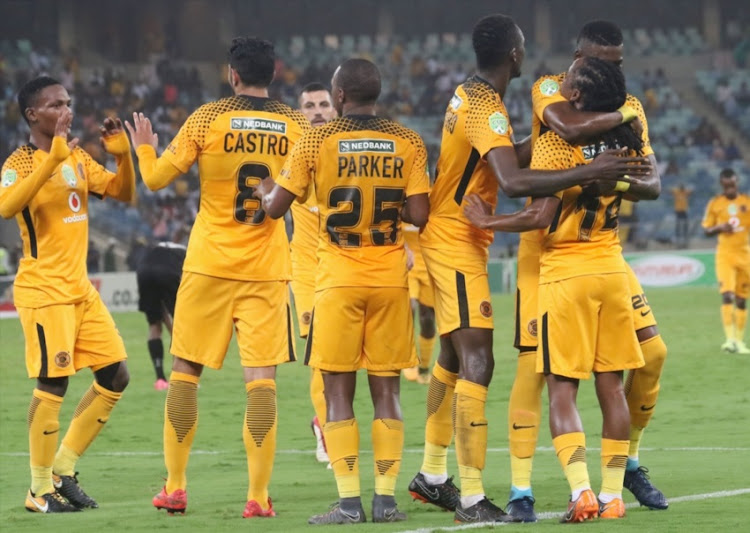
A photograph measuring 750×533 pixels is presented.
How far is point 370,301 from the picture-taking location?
7.13m

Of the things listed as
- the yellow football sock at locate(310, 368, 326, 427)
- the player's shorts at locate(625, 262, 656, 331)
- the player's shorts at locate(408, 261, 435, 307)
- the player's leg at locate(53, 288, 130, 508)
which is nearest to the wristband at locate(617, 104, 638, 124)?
the player's shorts at locate(625, 262, 656, 331)

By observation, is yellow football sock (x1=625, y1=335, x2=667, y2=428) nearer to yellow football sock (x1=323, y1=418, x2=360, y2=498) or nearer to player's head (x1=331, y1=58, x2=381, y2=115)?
yellow football sock (x1=323, y1=418, x2=360, y2=498)

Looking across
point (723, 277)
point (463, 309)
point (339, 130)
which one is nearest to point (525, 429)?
point (463, 309)

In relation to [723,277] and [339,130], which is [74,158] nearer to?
[339,130]

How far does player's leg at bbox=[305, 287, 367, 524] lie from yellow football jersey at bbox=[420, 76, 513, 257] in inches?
21.2

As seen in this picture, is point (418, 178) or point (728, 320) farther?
point (728, 320)

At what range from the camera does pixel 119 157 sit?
27.8ft

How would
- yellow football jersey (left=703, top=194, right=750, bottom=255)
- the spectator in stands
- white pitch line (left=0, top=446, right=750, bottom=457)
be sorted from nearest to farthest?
white pitch line (left=0, top=446, right=750, bottom=457)
yellow football jersey (left=703, top=194, right=750, bottom=255)
the spectator in stands

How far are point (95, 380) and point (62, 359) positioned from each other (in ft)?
0.93

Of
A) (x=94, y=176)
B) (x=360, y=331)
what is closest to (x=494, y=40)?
(x=360, y=331)

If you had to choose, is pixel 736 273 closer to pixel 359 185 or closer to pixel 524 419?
pixel 524 419

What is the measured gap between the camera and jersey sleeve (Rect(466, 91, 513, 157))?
6.82 m

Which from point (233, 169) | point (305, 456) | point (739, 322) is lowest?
point (739, 322)

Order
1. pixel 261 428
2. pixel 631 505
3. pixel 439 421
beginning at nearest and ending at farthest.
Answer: pixel 631 505
pixel 261 428
pixel 439 421
